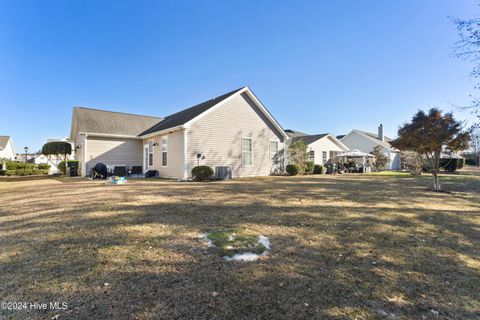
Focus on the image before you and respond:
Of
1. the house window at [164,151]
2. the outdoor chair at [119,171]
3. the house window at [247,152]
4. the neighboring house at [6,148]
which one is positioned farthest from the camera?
Result: the neighboring house at [6,148]

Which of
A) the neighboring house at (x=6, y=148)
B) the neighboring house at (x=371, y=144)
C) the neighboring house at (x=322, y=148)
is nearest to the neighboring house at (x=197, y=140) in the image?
the neighboring house at (x=322, y=148)

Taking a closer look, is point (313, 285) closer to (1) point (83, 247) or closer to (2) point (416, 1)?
(1) point (83, 247)

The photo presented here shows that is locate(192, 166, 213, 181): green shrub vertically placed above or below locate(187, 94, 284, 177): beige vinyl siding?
below

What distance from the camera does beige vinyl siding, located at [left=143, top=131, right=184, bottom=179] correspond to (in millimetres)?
13906

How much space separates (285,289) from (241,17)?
14.0 metres

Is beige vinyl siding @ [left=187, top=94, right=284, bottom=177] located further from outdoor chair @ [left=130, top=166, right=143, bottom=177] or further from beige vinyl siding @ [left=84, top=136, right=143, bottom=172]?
beige vinyl siding @ [left=84, top=136, right=143, bottom=172]

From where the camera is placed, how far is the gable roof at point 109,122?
17.3 m

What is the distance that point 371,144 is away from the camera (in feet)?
107

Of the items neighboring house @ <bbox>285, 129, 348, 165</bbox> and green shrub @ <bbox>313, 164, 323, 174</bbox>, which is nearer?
green shrub @ <bbox>313, 164, 323, 174</bbox>

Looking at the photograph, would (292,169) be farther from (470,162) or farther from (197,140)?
(470,162)

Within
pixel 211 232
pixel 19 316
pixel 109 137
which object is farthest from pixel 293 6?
pixel 109 137

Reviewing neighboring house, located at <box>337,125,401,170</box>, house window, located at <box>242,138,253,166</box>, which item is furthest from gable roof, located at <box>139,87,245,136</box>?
neighboring house, located at <box>337,125,401,170</box>

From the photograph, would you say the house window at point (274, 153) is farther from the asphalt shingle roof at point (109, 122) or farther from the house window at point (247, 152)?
the asphalt shingle roof at point (109, 122)

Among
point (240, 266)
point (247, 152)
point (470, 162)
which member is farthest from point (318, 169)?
point (470, 162)
